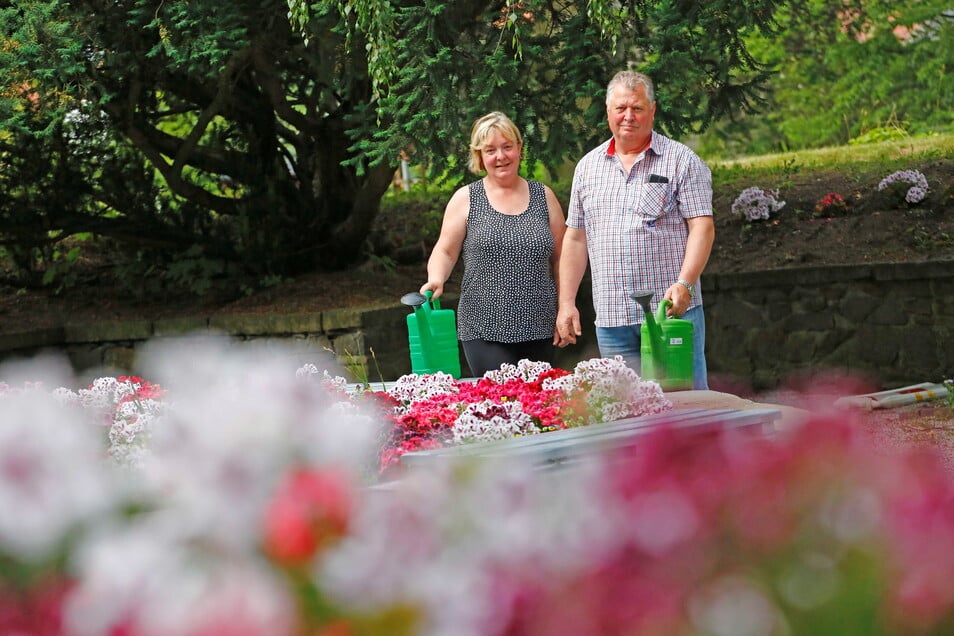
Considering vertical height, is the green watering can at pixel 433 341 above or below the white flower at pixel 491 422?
above

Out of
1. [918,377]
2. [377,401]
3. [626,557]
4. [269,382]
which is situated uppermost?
[269,382]

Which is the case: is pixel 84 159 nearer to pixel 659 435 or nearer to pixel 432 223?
pixel 432 223

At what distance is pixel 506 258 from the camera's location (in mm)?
5223

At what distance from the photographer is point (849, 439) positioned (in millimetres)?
1363

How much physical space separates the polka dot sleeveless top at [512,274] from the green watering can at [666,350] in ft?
3.11

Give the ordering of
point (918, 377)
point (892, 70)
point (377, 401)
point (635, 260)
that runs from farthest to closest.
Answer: point (892, 70) → point (918, 377) → point (635, 260) → point (377, 401)

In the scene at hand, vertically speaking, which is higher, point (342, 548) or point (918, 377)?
point (342, 548)

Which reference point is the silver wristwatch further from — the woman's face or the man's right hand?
the woman's face

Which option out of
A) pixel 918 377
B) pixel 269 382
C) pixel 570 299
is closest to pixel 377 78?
pixel 570 299

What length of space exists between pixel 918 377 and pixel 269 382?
794 centimetres

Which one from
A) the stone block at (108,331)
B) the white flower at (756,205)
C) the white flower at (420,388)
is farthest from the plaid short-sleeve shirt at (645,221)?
the white flower at (756,205)

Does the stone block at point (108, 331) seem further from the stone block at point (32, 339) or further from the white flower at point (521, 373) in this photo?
the white flower at point (521, 373)

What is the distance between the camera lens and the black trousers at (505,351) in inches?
208

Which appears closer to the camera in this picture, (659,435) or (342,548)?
(342,548)
